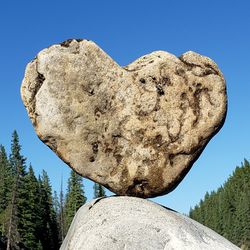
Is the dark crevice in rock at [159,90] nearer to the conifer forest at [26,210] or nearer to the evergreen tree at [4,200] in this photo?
the conifer forest at [26,210]

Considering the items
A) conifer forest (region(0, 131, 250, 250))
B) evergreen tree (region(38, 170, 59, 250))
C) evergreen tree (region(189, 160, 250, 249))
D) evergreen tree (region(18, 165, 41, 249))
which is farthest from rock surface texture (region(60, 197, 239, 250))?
evergreen tree (region(189, 160, 250, 249))

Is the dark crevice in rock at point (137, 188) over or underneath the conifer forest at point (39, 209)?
underneath

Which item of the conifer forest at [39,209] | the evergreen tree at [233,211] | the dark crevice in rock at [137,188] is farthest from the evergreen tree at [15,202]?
the dark crevice in rock at [137,188]

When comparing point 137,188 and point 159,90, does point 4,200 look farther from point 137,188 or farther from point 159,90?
point 159,90

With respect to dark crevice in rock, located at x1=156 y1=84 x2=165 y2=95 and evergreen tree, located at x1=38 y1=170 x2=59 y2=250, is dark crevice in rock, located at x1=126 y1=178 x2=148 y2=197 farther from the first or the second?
evergreen tree, located at x1=38 y1=170 x2=59 y2=250

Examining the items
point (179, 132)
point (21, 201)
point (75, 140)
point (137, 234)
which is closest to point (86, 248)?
point (137, 234)

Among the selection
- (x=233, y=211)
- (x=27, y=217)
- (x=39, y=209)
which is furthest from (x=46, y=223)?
(x=233, y=211)

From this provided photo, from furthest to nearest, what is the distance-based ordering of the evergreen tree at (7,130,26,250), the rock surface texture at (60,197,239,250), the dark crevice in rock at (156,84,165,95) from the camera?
the evergreen tree at (7,130,26,250) → the dark crevice in rock at (156,84,165,95) → the rock surface texture at (60,197,239,250)
